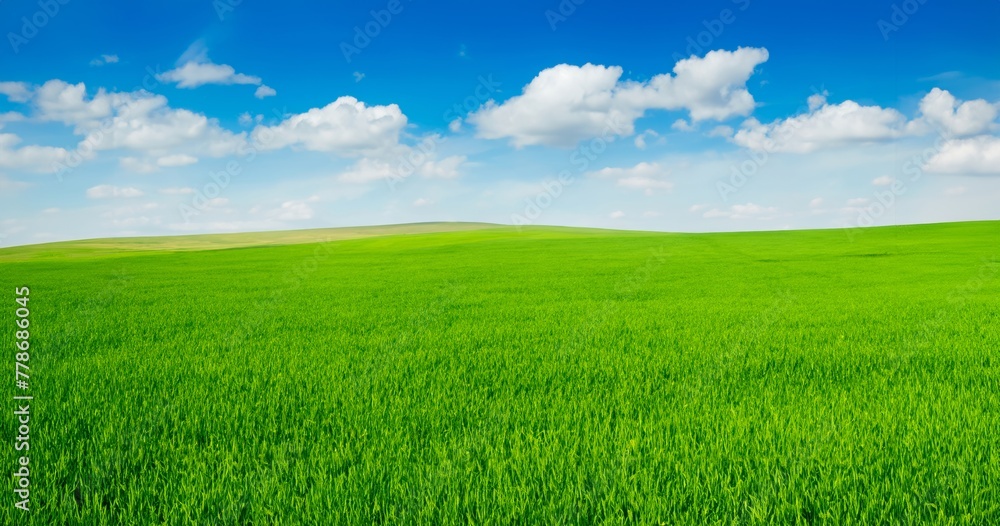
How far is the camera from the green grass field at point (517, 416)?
12.6 ft

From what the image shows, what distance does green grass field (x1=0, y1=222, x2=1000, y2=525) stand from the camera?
12.6ft

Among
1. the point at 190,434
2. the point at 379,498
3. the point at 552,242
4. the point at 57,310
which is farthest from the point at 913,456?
the point at 552,242

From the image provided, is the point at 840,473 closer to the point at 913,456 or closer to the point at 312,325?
the point at 913,456

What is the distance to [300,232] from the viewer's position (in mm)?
134375

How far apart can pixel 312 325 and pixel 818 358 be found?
1019cm

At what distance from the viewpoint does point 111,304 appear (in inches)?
671

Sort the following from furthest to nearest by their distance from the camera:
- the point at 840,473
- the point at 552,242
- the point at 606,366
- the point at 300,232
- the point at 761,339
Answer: the point at 300,232 < the point at 552,242 < the point at 761,339 < the point at 606,366 < the point at 840,473

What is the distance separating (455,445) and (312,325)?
28.6 feet

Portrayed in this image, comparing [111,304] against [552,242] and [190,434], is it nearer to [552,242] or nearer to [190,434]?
[190,434]

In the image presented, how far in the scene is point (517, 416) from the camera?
5641 mm

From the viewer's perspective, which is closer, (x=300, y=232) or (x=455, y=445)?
(x=455, y=445)

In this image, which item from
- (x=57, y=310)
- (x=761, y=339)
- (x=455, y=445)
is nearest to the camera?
(x=455, y=445)

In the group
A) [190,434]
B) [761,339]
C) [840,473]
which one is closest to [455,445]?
[190,434]

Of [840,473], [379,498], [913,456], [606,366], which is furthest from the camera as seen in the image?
[606,366]
